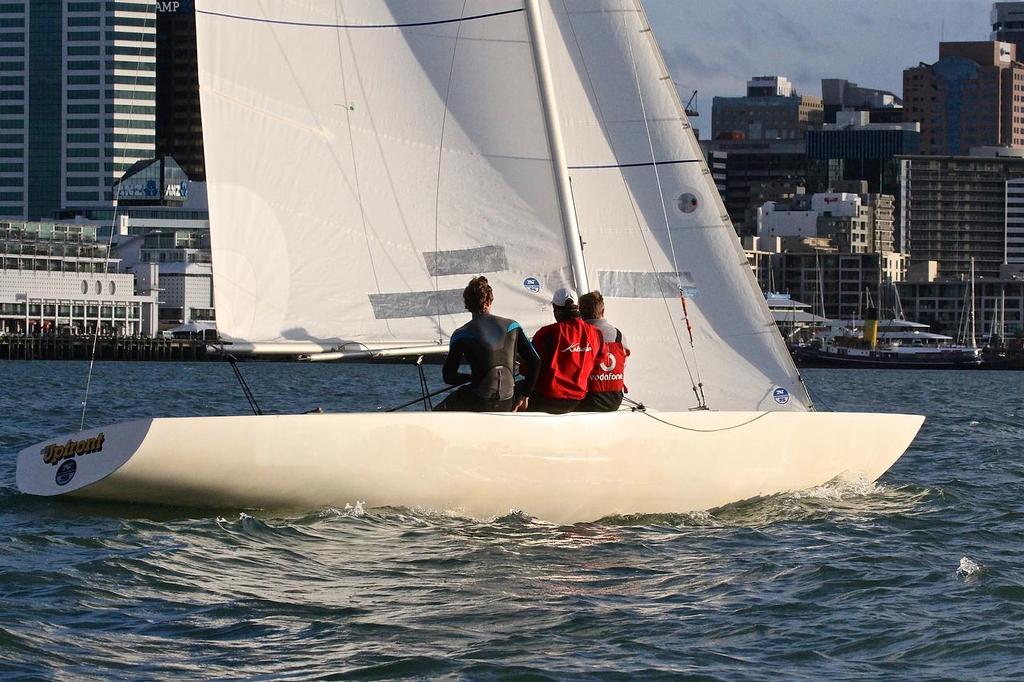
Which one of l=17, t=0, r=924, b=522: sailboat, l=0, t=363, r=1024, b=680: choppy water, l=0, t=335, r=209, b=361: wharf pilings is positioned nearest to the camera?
l=0, t=363, r=1024, b=680: choppy water

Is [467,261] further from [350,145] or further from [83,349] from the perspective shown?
[83,349]

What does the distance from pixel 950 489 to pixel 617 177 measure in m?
4.52

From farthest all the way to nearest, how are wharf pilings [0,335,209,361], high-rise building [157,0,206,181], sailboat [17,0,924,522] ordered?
high-rise building [157,0,206,181] < wharf pilings [0,335,209,361] < sailboat [17,0,924,522]

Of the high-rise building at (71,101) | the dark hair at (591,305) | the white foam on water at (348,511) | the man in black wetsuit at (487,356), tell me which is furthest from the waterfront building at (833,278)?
the white foam on water at (348,511)

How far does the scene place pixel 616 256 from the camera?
14461 mm

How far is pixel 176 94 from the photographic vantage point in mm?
187375

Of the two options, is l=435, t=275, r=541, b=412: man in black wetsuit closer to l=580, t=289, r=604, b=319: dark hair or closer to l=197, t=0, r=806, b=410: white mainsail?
l=580, t=289, r=604, b=319: dark hair

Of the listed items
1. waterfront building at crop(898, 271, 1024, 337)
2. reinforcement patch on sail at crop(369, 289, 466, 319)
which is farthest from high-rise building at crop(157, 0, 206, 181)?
reinforcement patch on sail at crop(369, 289, 466, 319)

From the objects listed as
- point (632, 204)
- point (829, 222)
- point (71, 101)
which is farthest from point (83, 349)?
point (829, 222)

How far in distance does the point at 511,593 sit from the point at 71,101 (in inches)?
6957

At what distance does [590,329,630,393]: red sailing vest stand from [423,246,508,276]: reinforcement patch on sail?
133 centimetres

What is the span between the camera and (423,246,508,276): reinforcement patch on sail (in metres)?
13.4

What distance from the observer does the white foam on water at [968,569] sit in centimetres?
1093

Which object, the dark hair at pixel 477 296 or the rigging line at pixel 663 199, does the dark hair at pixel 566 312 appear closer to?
the dark hair at pixel 477 296
